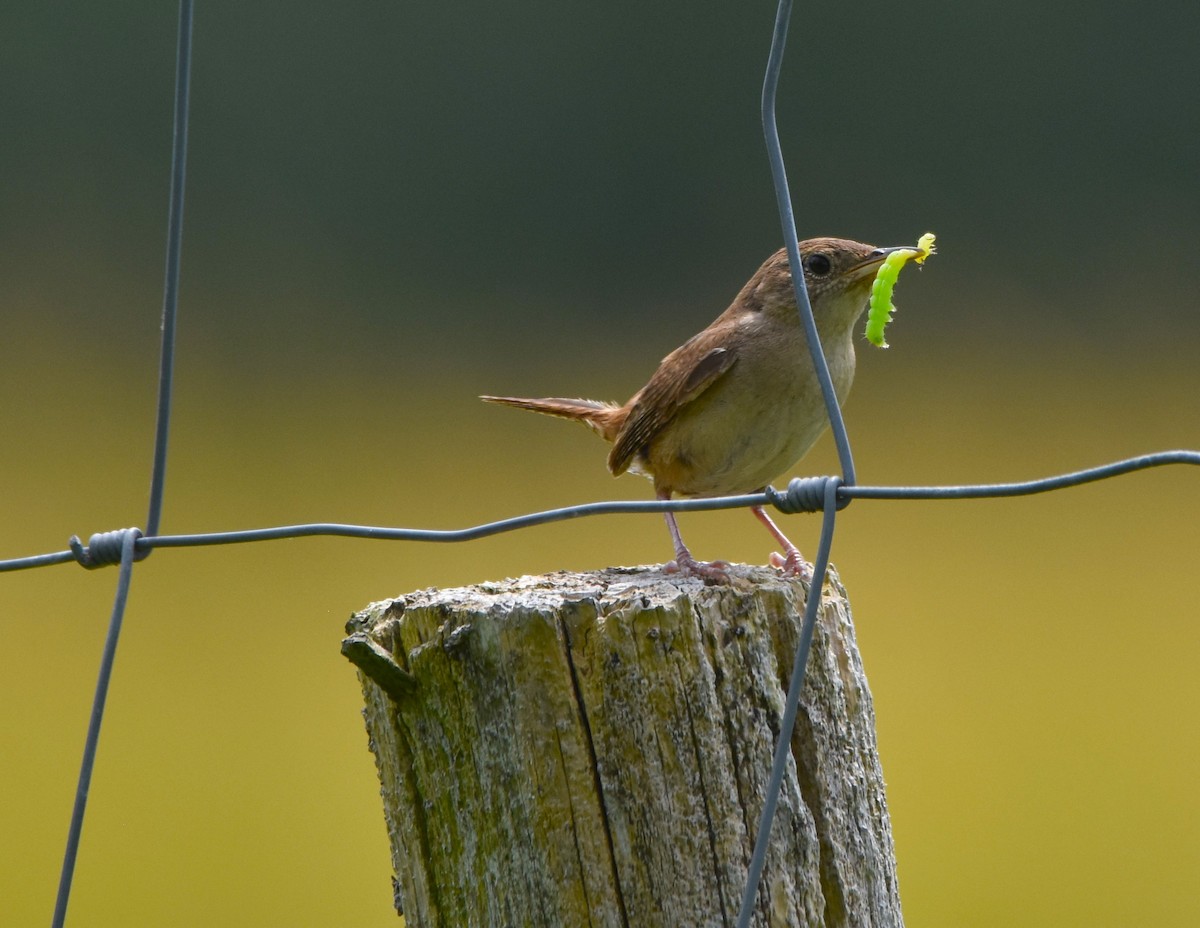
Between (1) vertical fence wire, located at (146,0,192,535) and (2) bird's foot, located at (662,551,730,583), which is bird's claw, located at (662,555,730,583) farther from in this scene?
(1) vertical fence wire, located at (146,0,192,535)

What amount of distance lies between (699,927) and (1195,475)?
17.6 feet

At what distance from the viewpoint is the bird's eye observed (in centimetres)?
262

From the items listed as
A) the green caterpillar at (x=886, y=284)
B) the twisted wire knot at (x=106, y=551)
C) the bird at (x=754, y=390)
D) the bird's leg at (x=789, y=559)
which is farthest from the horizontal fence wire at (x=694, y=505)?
the bird at (x=754, y=390)

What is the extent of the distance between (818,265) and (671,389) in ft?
1.21

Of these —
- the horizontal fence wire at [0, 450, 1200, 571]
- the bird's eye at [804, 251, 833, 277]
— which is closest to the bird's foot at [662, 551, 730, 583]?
the horizontal fence wire at [0, 450, 1200, 571]

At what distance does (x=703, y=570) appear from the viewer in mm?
1812

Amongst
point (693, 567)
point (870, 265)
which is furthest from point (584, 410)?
point (693, 567)

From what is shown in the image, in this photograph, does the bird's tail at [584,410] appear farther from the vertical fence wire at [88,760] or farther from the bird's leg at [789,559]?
the vertical fence wire at [88,760]

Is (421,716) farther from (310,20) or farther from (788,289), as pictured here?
(310,20)

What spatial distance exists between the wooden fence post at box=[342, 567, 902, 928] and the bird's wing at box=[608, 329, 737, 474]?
1.10 metres

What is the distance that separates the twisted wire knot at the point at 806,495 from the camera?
1.31 metres

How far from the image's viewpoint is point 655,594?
148 cm

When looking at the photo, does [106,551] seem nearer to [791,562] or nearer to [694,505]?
[694,505]

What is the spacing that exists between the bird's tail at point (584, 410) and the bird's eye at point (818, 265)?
518 millimetres
